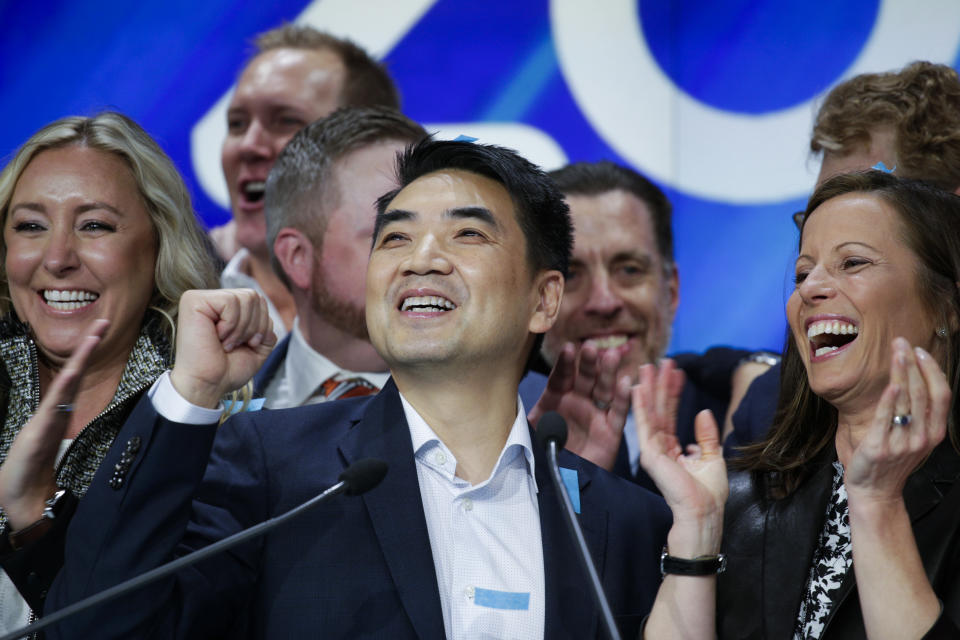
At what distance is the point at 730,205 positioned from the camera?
15.0 ft

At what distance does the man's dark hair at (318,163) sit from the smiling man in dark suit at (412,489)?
91cm

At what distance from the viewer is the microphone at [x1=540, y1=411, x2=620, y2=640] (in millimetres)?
1933

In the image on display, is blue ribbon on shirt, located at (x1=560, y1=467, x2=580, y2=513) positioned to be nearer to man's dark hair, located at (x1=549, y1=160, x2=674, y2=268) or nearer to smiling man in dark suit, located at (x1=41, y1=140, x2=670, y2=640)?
smiling man in dark suit, located at (x1=41, y1=140, x2=670, y2=640)

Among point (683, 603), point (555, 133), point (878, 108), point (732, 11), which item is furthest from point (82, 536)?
point (732, 11)

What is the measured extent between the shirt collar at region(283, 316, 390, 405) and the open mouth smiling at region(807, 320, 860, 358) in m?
1.33

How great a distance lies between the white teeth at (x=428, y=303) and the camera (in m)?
2.52

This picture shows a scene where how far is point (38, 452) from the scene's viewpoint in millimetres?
2158

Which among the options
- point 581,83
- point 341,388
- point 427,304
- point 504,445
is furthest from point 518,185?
point 581,83

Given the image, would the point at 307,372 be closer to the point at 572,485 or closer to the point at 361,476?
the point at 572,485

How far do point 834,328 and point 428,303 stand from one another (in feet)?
2.82

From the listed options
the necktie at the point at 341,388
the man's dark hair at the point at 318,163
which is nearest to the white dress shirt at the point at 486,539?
the necktie at the point at 341,388

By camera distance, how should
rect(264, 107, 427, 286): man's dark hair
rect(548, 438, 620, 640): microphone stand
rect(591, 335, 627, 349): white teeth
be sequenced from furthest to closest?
rect(591, 335, 627, 349): white teeth → rect(264, 107, 427, 286): man's dark hair → rect(548, 438, 620, 640): microphone stand

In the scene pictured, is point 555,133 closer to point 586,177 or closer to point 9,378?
point 586,177

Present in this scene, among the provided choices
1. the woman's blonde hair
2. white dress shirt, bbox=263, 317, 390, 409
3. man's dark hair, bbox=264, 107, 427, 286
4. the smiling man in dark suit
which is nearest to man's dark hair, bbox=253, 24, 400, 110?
man's dark hair, bbox=264, 107, 427, 286
